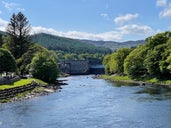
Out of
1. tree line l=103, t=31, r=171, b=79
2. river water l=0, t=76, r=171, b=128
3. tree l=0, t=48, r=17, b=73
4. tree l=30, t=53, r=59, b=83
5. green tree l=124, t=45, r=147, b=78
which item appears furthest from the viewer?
green tree l=124, t=45, r=147, b=78

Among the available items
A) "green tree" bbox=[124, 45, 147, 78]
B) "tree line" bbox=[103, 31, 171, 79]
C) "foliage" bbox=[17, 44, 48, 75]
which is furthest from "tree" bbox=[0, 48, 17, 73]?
"green tree" bbox=[124, 45, 147, 78]

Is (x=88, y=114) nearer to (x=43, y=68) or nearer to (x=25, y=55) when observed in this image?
(x=43, y=68)

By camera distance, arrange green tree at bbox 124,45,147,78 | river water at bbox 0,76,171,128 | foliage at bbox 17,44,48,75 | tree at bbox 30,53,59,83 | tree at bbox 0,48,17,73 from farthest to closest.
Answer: foliage at bbox 17,44,48,75 → green tree at bbox 124,45,147,78 → tree at bbox 30,53,59,83 → tree at bbox 0,48,17,73 → river water at bbox 0,76,171,128

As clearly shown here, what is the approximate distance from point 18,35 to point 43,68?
1341 inches

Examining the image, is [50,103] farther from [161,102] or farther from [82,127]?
[82,127]

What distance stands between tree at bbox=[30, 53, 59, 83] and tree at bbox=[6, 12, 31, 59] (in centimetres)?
2648

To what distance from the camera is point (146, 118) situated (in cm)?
6081

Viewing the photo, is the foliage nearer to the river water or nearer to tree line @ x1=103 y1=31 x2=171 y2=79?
tree line @ x1=103 y1=31 x2=171 y2=79

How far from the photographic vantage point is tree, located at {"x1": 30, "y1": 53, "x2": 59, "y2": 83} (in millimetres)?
146000

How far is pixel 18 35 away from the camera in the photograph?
174250mm

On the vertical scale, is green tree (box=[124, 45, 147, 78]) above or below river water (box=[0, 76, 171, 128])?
above

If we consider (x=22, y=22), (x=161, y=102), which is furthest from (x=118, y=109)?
(x=22, y=22)

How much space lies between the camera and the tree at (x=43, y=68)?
479ft

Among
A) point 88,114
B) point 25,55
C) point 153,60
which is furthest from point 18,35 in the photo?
point 88,114
